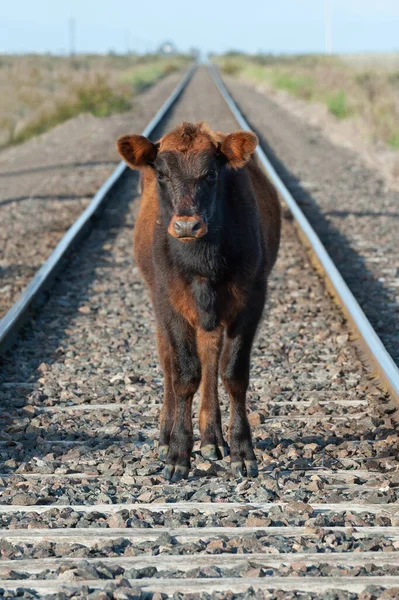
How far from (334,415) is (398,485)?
1.19m

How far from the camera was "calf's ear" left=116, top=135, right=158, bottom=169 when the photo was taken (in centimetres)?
518

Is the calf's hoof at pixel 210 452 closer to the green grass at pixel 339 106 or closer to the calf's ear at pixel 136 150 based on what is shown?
the calf's ear at pixel 136 150

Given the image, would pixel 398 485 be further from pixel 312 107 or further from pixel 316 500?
pixel 312 107

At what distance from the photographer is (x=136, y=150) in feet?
17.2

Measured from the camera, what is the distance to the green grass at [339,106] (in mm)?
28436

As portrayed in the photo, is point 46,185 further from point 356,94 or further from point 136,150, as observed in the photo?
point 356,94

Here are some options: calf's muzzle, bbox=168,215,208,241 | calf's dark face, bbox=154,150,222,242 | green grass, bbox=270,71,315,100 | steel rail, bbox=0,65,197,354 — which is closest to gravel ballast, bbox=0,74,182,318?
steel rail, bbox=0,65,197,354

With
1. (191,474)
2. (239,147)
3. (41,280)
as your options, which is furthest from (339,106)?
(191,474)

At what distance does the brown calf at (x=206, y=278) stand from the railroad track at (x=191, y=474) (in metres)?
0.20

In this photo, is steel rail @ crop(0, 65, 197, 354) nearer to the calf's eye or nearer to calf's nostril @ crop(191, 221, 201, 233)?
the calf's eye

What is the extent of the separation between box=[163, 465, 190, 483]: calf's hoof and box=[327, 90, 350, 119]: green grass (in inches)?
928

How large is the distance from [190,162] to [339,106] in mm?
25098

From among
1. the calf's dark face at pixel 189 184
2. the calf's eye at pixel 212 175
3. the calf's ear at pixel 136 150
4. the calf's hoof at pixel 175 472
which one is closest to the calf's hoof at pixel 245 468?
the calf's hoof at pixel 175 472

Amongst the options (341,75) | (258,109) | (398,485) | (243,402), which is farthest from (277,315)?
(341,75)
